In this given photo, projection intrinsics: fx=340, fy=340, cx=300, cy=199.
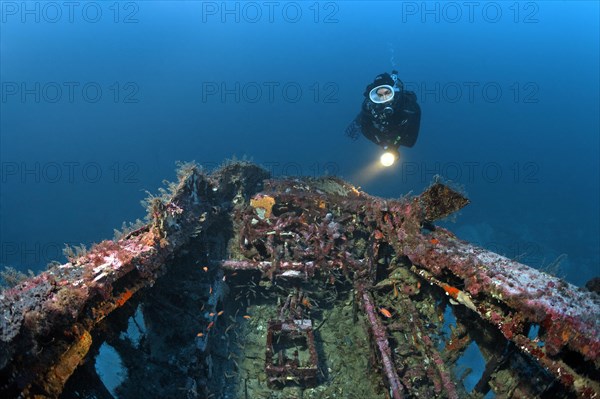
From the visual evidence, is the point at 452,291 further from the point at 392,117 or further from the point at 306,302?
the point at 392,117

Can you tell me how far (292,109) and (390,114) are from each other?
215 ft

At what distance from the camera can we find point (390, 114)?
8797mm

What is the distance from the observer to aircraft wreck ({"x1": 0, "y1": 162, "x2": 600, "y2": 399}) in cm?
261

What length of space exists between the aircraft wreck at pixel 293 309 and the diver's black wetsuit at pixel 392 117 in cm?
232

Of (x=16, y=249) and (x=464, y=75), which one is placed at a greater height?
(x=464, y=75)

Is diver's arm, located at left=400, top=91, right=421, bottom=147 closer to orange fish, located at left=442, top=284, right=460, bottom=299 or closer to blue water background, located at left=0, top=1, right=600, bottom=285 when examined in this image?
blue water background, located at left=0, top=1, right=600, bottom=285

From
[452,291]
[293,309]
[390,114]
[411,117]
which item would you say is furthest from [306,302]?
[411,117]

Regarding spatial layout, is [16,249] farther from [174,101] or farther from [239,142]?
[174,101]

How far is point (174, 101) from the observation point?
6988 centimetres

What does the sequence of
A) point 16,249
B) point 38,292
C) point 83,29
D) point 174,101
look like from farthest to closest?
point 83,29 < point 174,101 < point 16,249 < point 38,292

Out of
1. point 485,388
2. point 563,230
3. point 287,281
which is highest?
point 563,230

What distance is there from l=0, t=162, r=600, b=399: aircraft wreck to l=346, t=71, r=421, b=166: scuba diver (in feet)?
7.63

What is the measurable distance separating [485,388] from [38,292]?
173 inches

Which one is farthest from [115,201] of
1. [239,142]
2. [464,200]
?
[464,200]
